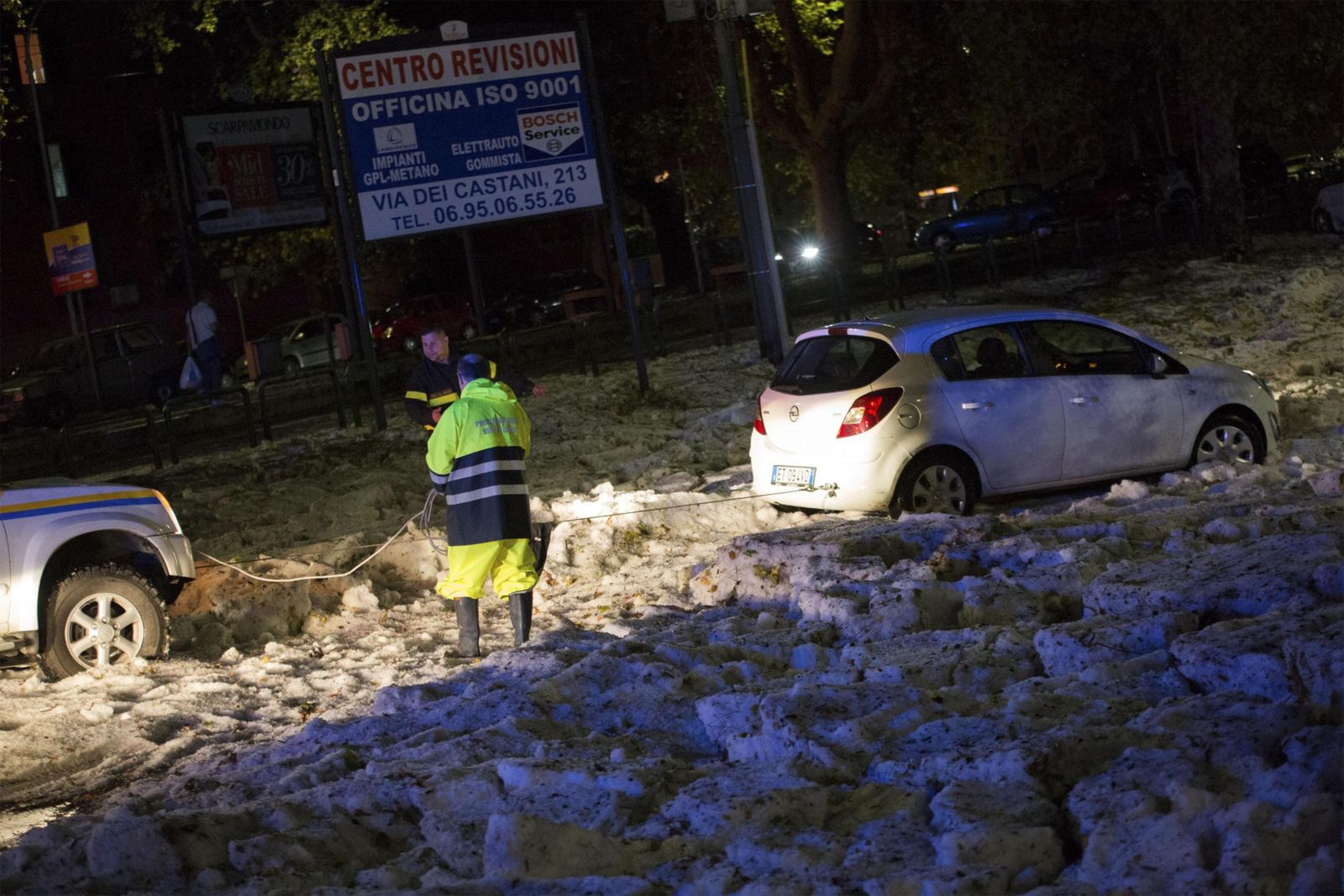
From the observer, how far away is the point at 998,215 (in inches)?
1512

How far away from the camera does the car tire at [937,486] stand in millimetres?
10133

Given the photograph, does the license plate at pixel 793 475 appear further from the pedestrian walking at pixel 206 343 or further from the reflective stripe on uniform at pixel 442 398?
the pedestrian walking at pixel 206 343

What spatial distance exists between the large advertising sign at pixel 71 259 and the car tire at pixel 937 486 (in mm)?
25803

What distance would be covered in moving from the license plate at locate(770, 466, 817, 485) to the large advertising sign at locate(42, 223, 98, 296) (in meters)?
25.0

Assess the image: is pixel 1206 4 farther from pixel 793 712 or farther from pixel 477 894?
pixel 477 894

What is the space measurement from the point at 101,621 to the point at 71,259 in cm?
2601

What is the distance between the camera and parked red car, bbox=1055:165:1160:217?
3778 cm

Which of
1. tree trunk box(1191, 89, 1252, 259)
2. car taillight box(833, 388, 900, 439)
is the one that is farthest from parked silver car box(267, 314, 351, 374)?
car taillight box(833, 388, 900, 439)

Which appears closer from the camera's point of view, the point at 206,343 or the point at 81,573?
the point at 81,573

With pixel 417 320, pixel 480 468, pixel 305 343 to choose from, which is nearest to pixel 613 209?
pixel 480 468

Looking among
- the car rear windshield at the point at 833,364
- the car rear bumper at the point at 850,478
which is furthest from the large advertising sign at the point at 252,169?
the car rear bumper at the point at 850,478

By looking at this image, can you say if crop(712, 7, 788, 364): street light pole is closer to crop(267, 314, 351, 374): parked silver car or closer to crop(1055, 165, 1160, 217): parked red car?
crop(267, 314, 351, 374): parked silver car

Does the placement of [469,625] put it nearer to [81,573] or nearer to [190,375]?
[81,573]

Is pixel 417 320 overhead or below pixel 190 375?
overhead
